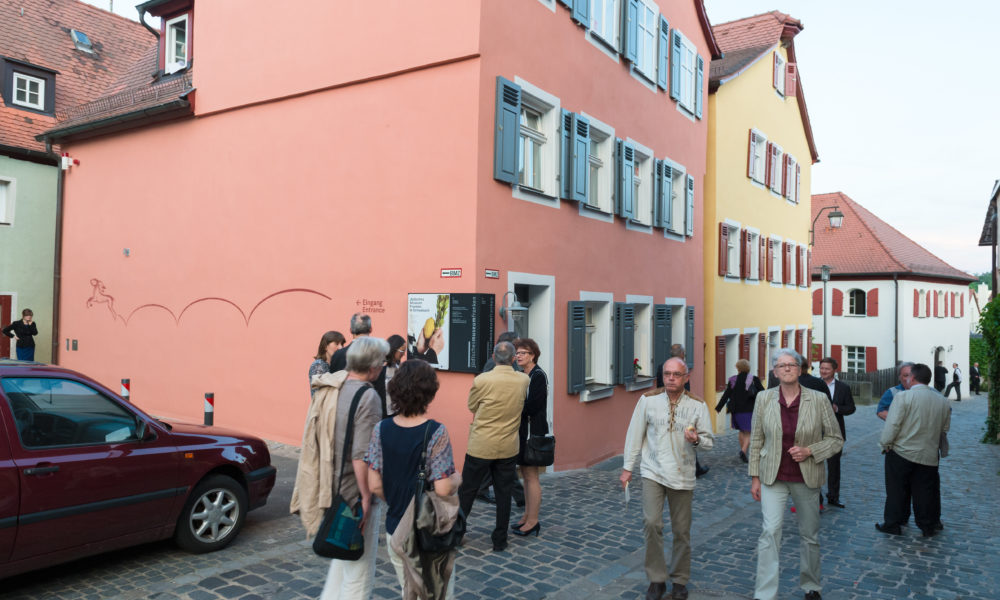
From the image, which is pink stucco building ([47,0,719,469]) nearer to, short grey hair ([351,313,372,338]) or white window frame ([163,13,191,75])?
white window frame ([163,13,191,75])

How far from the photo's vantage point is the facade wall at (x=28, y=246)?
51.3ft

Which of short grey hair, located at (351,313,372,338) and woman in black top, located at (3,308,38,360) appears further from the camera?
woman in black top, located at (3,308,38,360)

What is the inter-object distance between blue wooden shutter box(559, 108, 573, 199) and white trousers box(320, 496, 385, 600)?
739 centimetres

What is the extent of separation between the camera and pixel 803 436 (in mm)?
5062

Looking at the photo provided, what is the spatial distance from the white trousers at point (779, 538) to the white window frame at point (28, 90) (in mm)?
18748

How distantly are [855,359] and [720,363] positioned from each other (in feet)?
83.2

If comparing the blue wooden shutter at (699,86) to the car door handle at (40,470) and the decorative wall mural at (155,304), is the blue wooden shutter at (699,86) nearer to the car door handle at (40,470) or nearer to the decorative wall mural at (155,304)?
the decorative wall mural at (155,304)

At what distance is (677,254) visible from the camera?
15.6 meters

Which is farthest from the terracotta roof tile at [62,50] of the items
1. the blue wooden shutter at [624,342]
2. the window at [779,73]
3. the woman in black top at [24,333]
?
the window at [779,73]

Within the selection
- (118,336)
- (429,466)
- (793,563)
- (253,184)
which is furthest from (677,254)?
(429,466)

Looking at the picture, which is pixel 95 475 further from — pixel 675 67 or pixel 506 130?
pixel 675 67

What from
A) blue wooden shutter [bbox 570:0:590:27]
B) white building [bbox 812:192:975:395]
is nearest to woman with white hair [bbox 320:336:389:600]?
blue wooden shutter [bbox 570:0:590:27]

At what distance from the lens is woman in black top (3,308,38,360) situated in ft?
46.2

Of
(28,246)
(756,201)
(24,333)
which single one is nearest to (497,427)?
(24,333)
